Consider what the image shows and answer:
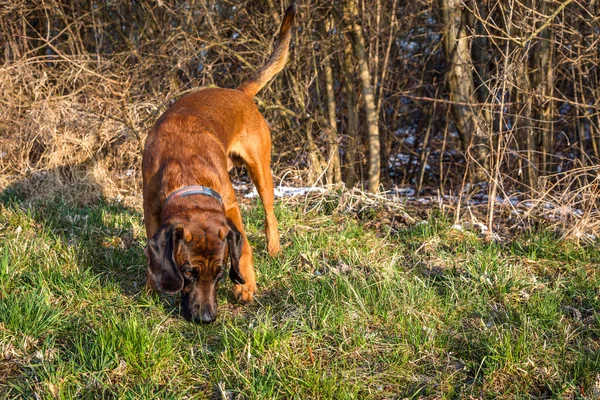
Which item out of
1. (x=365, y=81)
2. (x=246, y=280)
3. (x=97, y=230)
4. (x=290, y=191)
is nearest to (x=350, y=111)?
(x=365, y=81)

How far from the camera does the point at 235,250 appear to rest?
369 cm

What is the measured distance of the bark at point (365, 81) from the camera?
269 inches

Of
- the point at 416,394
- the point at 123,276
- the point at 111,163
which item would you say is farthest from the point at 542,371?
the point at 111,163

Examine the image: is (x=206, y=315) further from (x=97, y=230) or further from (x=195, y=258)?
(x=97, y=230)

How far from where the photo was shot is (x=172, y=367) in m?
3.08

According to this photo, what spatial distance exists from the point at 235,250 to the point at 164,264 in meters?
0.43

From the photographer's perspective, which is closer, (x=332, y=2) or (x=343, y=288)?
(x=343, y=288)

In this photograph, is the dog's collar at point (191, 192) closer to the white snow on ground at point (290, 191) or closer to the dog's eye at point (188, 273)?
the dog's eye at point (188, 273)

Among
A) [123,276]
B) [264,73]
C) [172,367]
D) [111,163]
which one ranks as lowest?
[111,163]

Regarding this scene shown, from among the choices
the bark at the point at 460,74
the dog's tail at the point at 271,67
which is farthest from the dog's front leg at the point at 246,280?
the bark at the point at 460,74

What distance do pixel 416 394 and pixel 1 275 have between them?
2393 mm

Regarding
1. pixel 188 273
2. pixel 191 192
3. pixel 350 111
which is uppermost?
pixel 191 192

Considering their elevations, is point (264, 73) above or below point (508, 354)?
above

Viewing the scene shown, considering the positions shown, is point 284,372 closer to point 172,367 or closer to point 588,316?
point 172,367
